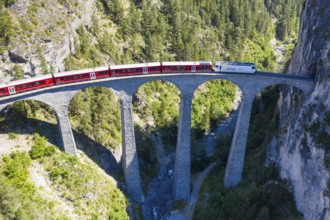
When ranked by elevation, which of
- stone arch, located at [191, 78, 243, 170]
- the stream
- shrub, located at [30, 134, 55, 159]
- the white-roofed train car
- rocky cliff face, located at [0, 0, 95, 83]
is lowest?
the stream

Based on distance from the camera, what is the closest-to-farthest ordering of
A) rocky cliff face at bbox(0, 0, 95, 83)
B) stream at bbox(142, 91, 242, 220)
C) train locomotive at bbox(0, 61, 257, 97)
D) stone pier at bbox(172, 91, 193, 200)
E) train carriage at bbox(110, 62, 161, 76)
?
train locomotive at bbox(0, 61, 257, 97) → train carriage at bbox(110, 62, 161, 76) → stone pier at bbox(172, 91, 193, 200) → rocky cliff face at bbox(0, 0, 95, 83) → stream at bbox(142, 91, 242, 220)

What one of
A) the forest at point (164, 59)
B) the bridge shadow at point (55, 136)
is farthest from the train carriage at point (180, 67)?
the bridge shadow at point (55, 136)

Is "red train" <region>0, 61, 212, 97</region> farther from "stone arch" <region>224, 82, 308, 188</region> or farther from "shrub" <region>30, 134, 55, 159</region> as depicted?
"stone arch" <region>224, 82, 308, 188</region>

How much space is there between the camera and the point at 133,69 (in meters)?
44.5

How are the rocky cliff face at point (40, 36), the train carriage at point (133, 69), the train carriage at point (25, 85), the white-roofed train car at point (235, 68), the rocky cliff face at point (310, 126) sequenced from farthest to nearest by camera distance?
the rocky cliff face at point (40, 36), the white-roofed train car at point (235, 68), the train carriage at point (133, 69), the train carriage at point (25, 85), the rocky cliff face at point (310, 126)

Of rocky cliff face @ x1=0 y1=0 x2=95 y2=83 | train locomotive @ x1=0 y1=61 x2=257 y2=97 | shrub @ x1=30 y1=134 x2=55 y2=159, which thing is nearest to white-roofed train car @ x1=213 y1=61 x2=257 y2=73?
train locomotive @ x1=0 y1=61 x2=257 y2=97

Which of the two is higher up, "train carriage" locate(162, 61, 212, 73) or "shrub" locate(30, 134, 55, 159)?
"train carriage" locate(162, 61, 212, 73)

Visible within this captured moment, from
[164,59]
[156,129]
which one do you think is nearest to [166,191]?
[156,129]

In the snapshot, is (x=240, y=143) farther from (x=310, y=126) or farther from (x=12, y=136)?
(x=12, y=136)

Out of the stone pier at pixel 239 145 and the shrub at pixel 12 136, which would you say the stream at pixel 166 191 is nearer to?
the stone pier at pixel 239 145

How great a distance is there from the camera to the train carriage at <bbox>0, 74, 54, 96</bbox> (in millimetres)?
40000

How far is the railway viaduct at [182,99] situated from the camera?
4228 centimetres

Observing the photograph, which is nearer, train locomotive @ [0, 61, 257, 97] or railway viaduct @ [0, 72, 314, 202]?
train locomotive @ [0, 61, 257, 97]

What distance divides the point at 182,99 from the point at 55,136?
2036 centimetres
